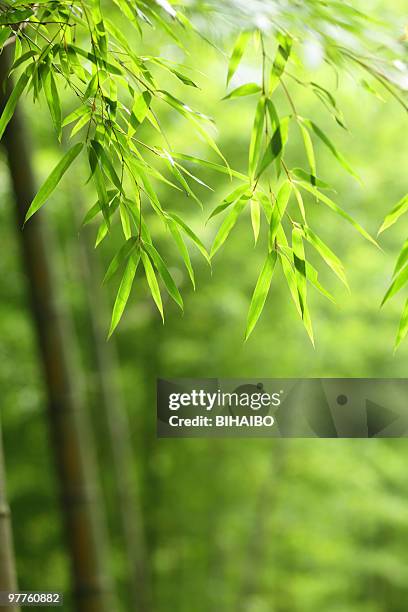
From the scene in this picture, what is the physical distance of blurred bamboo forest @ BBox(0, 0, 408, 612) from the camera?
459 centimetres

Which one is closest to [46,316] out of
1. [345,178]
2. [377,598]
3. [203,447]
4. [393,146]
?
[345,178]

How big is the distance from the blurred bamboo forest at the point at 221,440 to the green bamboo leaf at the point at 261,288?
2832 millimetres

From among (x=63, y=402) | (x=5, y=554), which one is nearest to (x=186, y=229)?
(x=5, y=554)

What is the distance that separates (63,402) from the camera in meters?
2.01

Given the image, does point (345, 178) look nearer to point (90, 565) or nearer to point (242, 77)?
point (242, 77)

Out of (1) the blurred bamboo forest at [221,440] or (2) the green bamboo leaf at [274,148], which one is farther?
(1) the blurred bamboo forest at [221,440]

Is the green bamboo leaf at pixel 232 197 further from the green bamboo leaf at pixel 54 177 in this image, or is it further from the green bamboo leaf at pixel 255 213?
the green bamboo leaf at pixel 54 177

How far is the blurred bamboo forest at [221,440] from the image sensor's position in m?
4.59

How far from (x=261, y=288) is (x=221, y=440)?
510 cm

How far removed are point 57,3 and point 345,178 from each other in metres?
4.02

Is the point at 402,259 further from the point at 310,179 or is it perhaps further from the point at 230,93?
the point at 230,93
